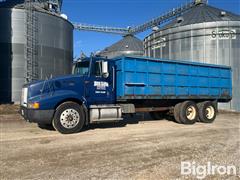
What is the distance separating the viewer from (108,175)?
5.20m

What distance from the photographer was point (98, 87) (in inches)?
420

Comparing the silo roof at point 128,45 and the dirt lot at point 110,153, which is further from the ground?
the silo roof at point 128,45

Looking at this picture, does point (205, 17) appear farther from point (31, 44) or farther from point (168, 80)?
point (31, 44)

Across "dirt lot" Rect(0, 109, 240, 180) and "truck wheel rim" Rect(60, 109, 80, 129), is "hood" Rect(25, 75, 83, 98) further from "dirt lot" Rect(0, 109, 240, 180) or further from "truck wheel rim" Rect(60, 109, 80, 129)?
"dirt lot" Rect(0, 109, 240, 180)

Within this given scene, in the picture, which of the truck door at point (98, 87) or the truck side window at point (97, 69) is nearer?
the truck door at point (98, 87)

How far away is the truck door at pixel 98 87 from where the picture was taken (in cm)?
1041

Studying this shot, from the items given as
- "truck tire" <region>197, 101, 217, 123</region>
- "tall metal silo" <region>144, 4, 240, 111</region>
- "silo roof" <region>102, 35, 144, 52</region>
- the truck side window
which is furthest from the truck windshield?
"silo roof" <region>102, 35, 144, 52</region>

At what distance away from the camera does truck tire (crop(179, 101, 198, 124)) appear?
12.6 meters

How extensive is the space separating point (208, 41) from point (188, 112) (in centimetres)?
1068

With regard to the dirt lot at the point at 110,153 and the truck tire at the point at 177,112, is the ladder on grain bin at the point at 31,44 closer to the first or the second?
the dirt lot at the point at 110,153

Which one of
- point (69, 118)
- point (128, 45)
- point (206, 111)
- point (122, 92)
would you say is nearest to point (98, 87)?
point (122, 92)

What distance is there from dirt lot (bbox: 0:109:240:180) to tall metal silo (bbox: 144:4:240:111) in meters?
12.4
